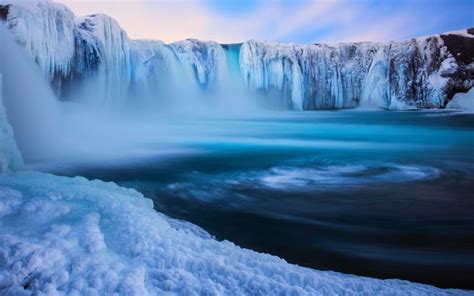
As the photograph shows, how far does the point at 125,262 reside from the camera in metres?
1.96

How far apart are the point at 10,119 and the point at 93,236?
3.72 meters

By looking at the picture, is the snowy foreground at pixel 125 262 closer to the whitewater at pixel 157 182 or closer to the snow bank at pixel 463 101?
the whitewater at pixel 157 182

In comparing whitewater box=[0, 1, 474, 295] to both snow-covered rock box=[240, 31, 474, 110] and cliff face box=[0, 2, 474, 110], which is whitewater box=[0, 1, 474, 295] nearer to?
cliff face box=[0, 2, 474, 110]

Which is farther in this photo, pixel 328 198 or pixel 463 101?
pixel 463 101

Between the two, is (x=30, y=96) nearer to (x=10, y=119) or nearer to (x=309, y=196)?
(x=10, y=119)

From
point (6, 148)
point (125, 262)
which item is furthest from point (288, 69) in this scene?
point (125, 262)

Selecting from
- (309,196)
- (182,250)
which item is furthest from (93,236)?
(309,196)

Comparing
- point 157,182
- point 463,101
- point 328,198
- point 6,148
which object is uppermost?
point 463,101

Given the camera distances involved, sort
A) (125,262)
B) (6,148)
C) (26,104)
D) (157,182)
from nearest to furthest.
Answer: (125,262)
(6,148)
(157,182)
(26,104)

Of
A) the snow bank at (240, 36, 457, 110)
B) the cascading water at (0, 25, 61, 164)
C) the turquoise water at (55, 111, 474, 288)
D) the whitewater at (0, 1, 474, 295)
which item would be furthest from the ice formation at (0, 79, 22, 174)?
the snow bank at (240, 36, 457, 110)

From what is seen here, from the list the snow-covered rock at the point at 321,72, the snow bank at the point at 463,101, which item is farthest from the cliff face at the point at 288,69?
the snow bank at the point at 463,101

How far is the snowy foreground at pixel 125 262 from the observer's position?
67.0 inches

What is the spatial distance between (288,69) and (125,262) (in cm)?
1645

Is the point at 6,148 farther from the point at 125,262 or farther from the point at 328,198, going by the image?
the point at 328,198
